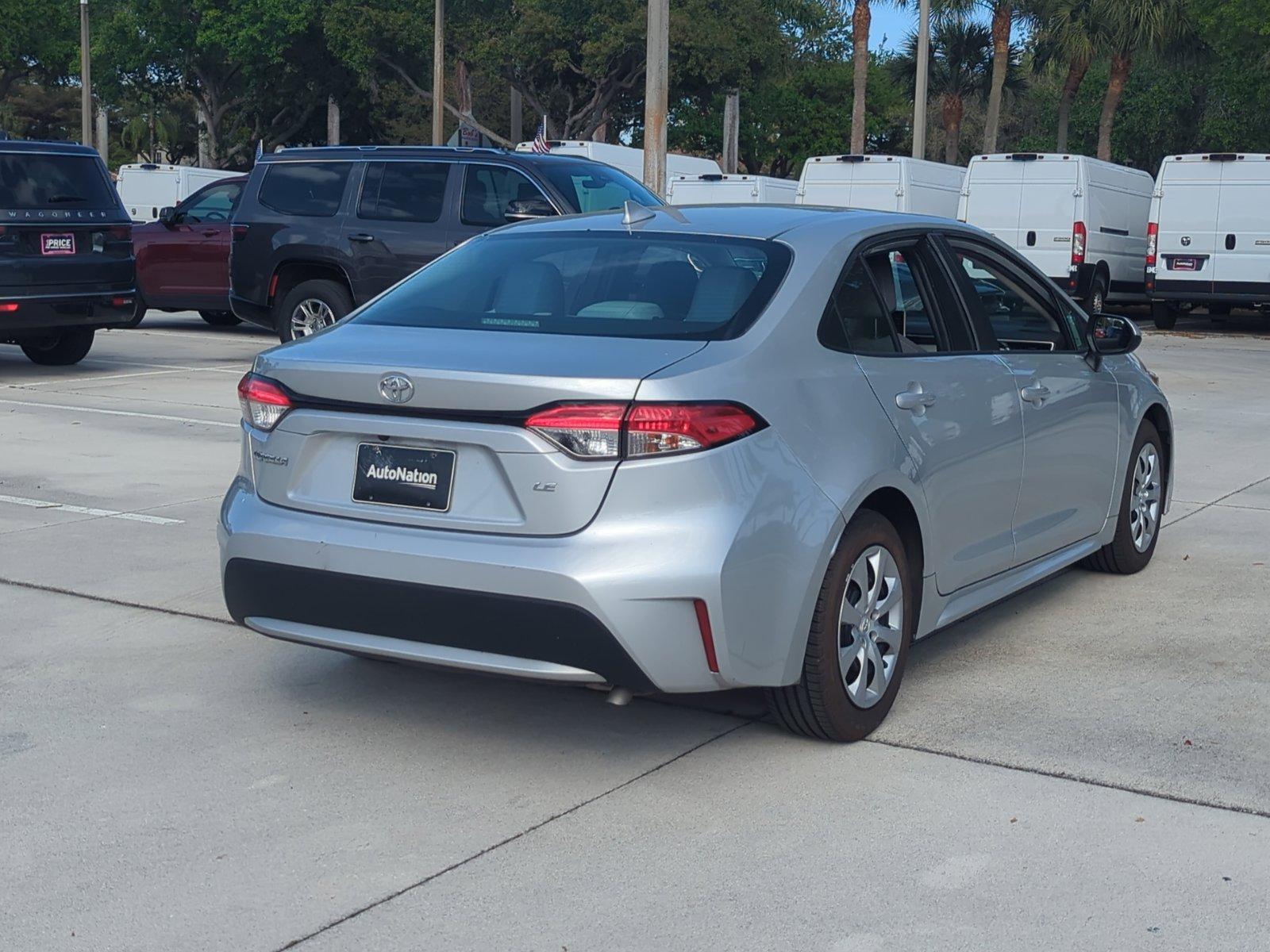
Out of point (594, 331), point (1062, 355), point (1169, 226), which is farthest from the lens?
point (1169, 226)

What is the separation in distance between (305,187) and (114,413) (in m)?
3.50

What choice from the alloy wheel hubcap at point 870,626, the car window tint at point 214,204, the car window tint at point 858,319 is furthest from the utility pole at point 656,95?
the alloy wheel hubcap at point 870,626

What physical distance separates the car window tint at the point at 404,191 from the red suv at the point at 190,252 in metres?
4.85

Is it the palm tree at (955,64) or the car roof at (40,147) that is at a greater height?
the palm tree at (955,64)

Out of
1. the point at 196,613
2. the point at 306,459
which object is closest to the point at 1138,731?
the point at 306,459

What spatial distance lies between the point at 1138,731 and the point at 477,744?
6.60 ft

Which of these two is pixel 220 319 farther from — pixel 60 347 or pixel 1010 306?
pixel 1010 306

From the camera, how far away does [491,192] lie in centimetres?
1446

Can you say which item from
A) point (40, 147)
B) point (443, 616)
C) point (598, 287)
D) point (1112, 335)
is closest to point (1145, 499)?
point (1112, 335)

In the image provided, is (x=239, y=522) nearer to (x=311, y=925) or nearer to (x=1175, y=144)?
(x=311, y=925)

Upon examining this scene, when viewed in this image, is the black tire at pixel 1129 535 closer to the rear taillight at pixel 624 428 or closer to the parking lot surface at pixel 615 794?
the parking lot surface at pixel 615 794

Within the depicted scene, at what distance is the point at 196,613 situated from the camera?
6484 mm

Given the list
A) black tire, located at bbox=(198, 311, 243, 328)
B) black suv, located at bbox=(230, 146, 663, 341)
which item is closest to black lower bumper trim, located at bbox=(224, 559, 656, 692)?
black suv, located at bbox=(230, 146, 663, 341)

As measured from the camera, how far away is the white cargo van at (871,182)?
24.7m
